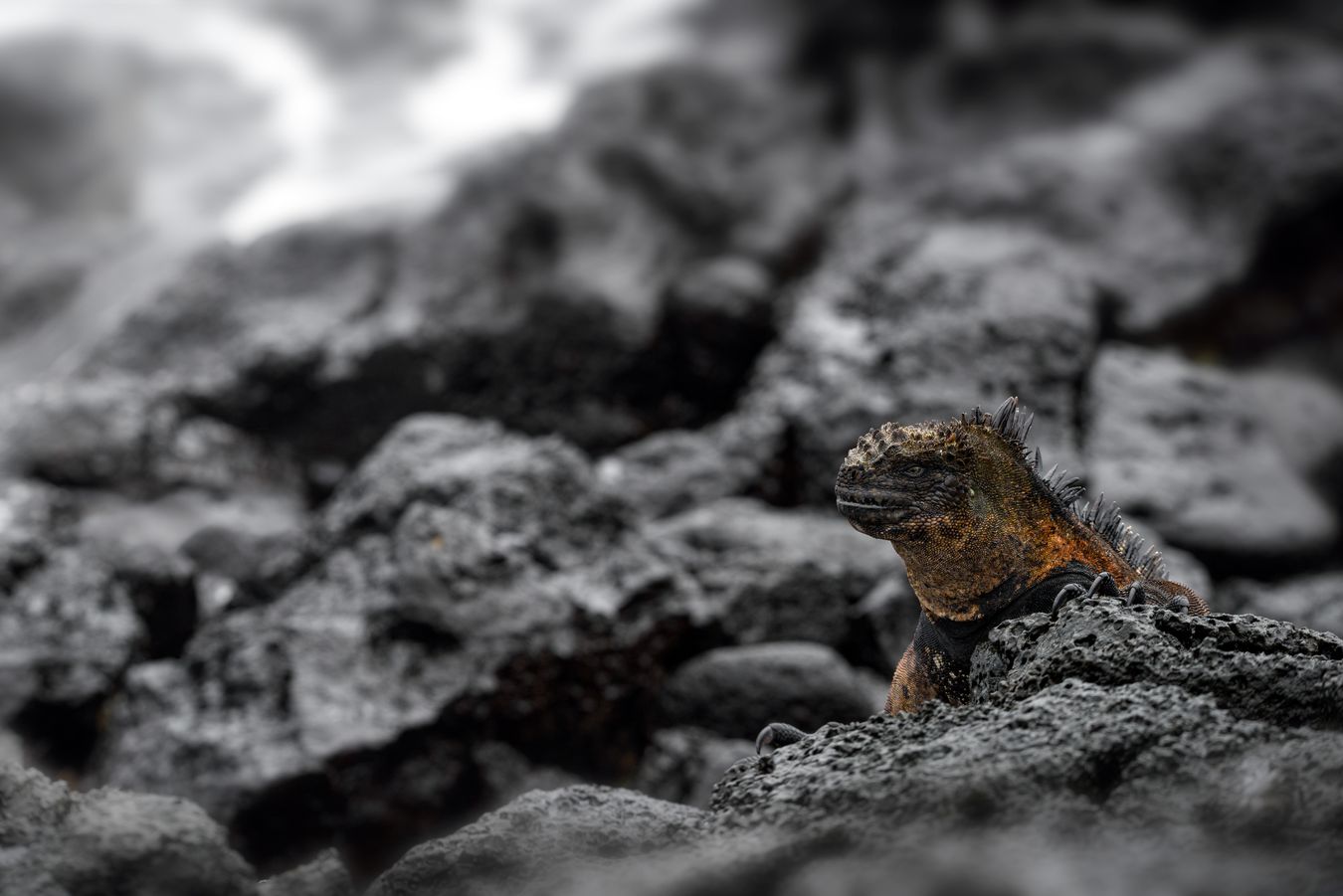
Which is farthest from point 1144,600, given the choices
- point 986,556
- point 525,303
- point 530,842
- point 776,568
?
point 525,303

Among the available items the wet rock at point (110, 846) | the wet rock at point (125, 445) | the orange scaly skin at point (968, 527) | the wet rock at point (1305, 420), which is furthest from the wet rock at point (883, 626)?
the wet rock at point (125, 445)

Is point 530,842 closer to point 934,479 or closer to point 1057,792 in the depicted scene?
point 1057,792

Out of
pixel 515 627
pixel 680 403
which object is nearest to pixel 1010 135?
pixel 680 403

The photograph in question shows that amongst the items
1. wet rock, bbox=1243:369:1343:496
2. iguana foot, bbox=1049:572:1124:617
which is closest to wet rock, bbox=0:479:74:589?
iguana foot, bbox=1049:572:1124:617

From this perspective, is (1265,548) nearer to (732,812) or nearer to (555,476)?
(555,476)

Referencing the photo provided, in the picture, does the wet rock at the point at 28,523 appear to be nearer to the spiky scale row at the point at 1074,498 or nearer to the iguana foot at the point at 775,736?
the iguana foot at the point at 775,736
